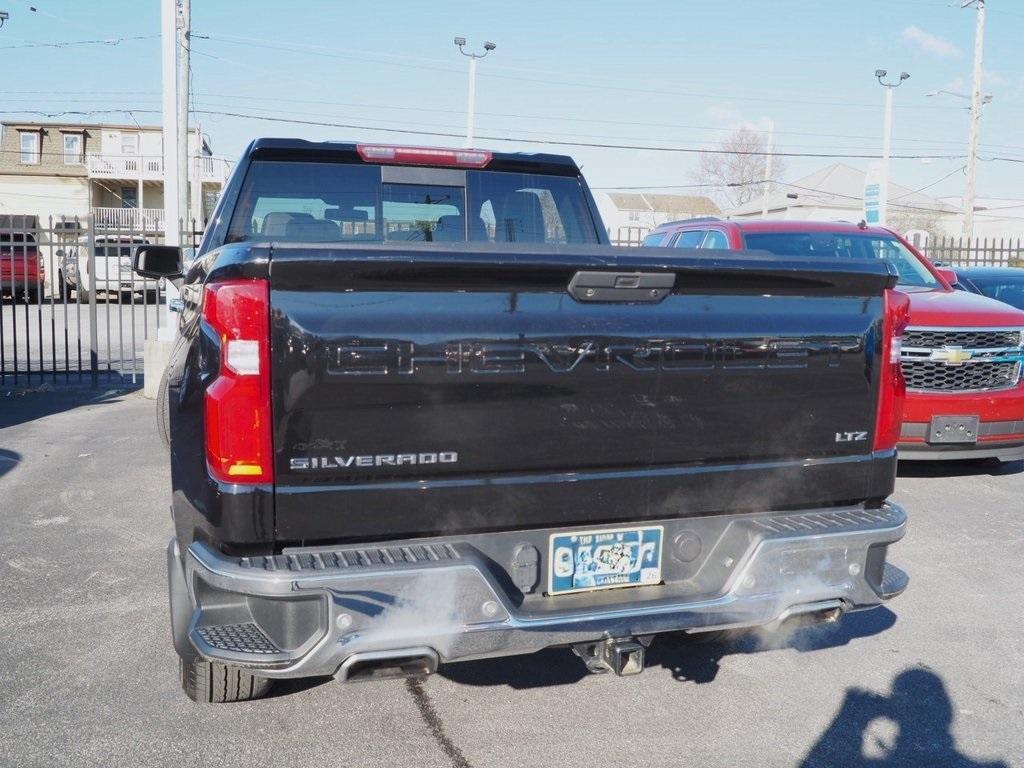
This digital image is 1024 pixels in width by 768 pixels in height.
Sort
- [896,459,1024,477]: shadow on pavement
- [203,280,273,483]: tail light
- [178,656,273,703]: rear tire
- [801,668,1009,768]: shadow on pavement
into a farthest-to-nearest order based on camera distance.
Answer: [896,459,1024,477]: shadow on pavement, [178,656,273,703]: rear tire, [801,668,1009,768]: shadow on pavement, [203,280,273,483]: tail light

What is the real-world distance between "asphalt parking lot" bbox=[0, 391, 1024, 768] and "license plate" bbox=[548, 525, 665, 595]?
0.66 m

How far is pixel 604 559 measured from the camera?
3.13 meters

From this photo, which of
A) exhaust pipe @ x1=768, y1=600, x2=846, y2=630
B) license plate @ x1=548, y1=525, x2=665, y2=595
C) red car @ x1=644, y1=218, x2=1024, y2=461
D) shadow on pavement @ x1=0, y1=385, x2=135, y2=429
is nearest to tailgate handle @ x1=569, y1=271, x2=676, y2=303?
license plate @ x1=548, y1=525, x2=665, y2=595

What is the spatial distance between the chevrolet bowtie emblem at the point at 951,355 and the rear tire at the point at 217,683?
17.9ft

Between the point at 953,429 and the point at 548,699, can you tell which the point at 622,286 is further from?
the point at 953,429

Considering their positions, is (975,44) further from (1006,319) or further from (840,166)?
(840,166)

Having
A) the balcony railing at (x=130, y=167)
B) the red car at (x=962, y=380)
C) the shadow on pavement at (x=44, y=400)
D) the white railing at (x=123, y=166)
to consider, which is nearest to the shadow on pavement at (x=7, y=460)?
the shadow on pavement at (x=44, y=400)

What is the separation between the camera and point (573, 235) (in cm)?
476

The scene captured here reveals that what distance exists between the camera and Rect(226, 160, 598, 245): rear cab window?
14.4 feet

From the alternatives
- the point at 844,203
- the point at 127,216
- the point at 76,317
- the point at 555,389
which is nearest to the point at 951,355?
the point at 555,389

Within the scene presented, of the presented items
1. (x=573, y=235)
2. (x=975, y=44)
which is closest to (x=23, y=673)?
(x=573, y=235)

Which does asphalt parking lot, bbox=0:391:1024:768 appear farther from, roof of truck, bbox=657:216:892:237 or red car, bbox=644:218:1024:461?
roof of truck, bbox=657:216:892:237

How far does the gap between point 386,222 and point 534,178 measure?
79 cm

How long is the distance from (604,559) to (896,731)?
1.39 meters
